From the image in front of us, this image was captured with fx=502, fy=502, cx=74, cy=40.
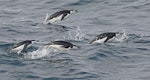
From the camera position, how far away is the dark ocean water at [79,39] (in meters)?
14.4

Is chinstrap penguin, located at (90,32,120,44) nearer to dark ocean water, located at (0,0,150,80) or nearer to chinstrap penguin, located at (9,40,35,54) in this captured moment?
dark ocean water, located at (0,0,150,80)

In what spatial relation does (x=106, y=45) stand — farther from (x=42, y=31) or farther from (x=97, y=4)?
(x=97, y=4)

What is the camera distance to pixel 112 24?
21031 mm

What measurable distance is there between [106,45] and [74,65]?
279 centimetres

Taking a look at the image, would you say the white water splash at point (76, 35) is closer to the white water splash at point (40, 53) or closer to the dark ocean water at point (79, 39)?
the dark ocean water at point (79, 39)

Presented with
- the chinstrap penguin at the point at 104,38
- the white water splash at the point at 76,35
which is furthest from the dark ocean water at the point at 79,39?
the chinstrap penguin at the point at 104,38

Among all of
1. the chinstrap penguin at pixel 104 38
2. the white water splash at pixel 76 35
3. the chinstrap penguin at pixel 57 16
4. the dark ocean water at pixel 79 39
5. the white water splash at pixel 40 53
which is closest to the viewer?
the dark ocean water at pixel 79 39

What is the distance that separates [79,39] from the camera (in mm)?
18641

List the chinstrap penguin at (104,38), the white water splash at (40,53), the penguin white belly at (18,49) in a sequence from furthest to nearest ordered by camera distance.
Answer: the chinstrap penguin at (104,38)
the penguin white belly at (18,49)
the white water splash at (40,53)

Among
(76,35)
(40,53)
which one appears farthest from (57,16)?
(40,53)

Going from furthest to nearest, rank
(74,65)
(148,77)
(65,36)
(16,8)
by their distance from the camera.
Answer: (16,8) → (65,36) → (74,65) → (148,77)

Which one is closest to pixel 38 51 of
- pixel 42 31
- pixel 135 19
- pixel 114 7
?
pixel 42 31

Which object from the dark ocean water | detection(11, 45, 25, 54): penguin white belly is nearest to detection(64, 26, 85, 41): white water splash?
the dark ocean water

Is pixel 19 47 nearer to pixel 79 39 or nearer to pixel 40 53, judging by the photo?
pixel 40 53
